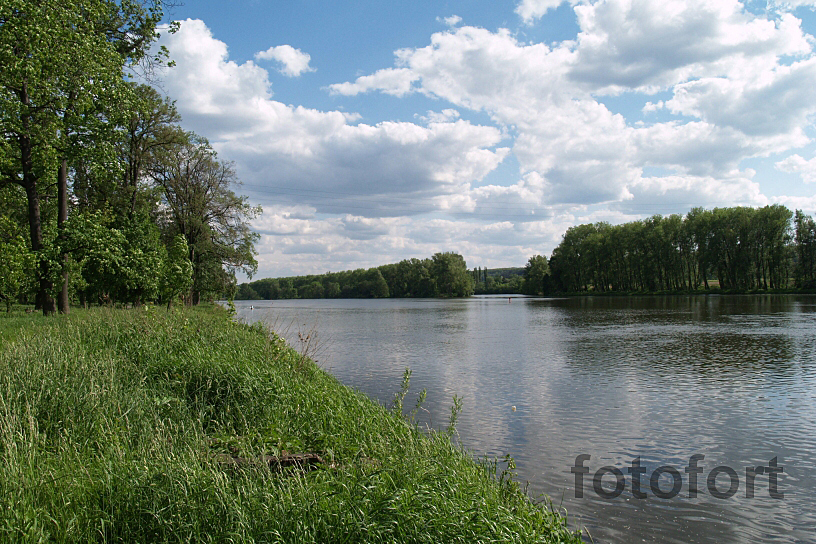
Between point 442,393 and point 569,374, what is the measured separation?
4919 mm

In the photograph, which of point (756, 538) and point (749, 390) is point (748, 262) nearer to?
point (749, 390)

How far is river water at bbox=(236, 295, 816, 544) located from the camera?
6.56 metres

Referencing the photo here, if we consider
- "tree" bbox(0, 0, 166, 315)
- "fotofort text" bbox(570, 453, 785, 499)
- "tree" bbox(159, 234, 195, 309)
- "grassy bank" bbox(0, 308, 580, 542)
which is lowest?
"fotofort text" bbox(570, 453, 785, 499)

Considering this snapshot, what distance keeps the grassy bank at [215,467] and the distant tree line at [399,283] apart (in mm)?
136526

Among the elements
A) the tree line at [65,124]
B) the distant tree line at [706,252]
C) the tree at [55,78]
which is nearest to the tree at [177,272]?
the tree line at [65,124]

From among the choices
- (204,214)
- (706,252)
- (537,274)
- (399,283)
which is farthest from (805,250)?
(399,283)

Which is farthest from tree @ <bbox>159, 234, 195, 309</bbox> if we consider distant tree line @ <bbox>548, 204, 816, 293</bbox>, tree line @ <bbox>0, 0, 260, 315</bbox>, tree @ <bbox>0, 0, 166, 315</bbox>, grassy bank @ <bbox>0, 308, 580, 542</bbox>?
distant tree line @ <bbox>548, 204, 816, 293</bbox>

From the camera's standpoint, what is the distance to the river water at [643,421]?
6562mm

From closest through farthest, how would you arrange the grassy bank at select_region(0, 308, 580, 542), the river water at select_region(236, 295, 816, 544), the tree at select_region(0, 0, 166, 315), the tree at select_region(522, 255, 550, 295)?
the grassy bank at select_region(0, 308, 580, 542) < the river water at select_region(236, 295, 816, 544) < the tree at select_region(0, 0, 166, 315) < the tree at select_region(522, 255, 550, 295)

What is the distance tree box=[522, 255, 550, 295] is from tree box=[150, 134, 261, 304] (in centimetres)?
9556

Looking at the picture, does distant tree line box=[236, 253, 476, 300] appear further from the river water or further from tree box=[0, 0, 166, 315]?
the river water

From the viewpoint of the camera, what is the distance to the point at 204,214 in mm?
38312

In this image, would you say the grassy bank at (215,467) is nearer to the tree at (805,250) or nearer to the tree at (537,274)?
the tree at (805,250)

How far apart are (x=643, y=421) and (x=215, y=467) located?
8.77m
